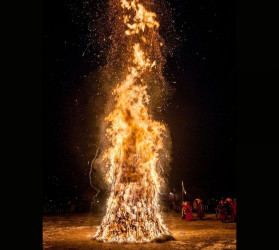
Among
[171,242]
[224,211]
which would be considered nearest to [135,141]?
[171,242]

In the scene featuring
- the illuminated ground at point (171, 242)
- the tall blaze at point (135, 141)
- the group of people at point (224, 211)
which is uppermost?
the tall blaze at point (135, 141)

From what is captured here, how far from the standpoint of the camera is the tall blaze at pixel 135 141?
1077cm

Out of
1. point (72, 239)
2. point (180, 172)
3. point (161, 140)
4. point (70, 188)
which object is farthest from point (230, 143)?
point (72, 239)

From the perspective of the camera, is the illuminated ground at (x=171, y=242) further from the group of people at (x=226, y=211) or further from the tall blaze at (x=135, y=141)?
the group of people at (x=226, y=211)

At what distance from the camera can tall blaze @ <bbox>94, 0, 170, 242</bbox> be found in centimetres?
1077

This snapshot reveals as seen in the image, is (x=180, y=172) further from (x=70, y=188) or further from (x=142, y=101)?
(x=142, y=101)

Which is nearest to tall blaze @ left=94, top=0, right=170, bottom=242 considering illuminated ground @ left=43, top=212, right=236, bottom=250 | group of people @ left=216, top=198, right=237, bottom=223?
illuminated ground @ left=43, top=212, right=236, bottom=250

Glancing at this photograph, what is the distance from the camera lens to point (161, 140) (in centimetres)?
1195

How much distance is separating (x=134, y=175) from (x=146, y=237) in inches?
79.0

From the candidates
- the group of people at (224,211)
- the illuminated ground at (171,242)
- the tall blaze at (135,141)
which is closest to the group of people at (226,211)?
the group of people at (224,211)

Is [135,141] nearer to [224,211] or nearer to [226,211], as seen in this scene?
[224,211]

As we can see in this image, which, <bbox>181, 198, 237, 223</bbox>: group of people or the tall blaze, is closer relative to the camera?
the tall blaze

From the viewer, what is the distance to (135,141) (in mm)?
11266

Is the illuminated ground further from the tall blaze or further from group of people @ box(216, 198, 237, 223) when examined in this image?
group of people @ box(216, 198, 237, 223)
